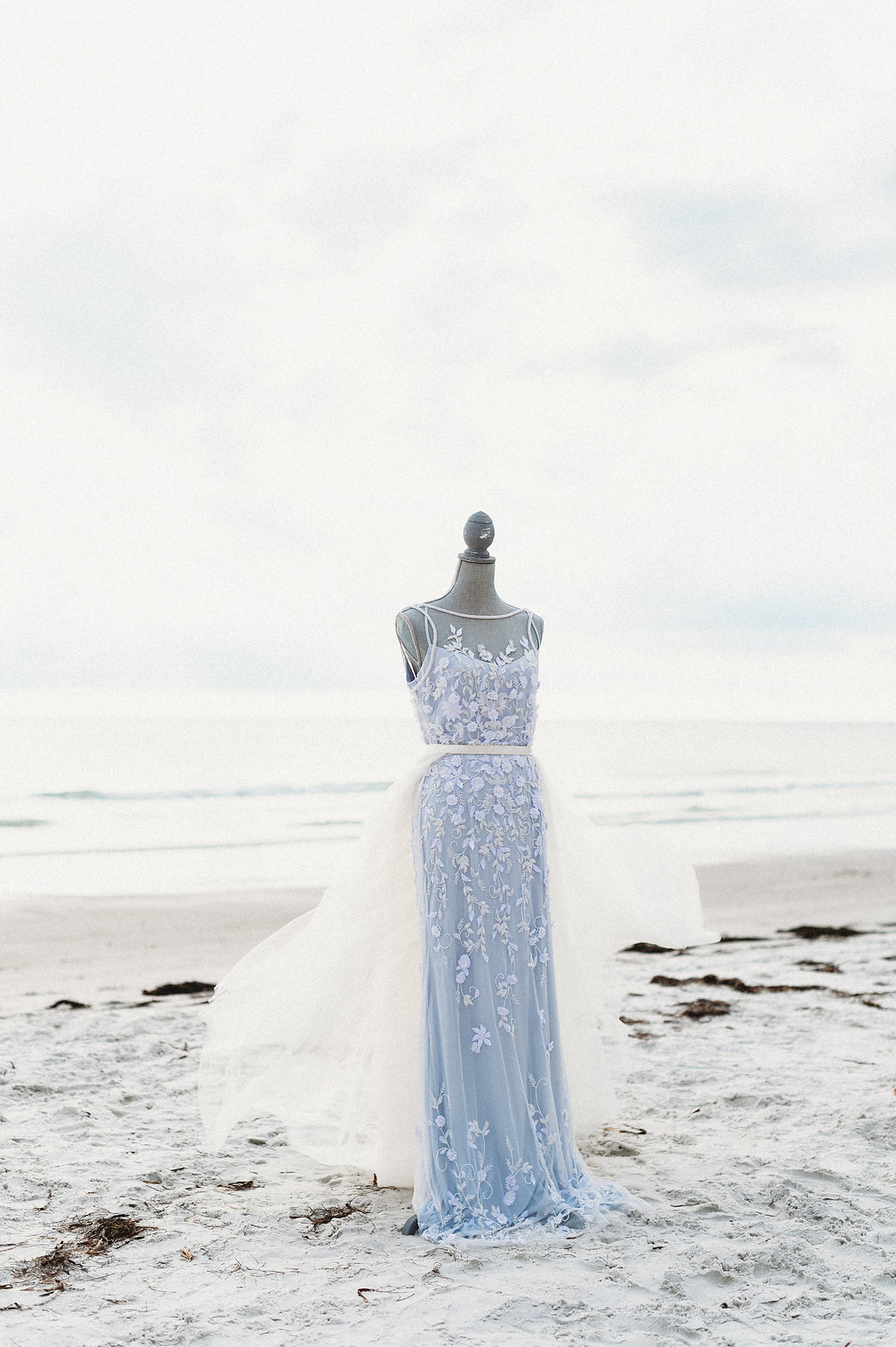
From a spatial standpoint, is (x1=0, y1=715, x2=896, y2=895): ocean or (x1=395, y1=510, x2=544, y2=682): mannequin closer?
(x1=395, y1=510, x2=544, y2=682): mannequin

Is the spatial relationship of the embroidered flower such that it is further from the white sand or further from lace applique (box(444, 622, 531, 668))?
lace applique (box(444, 622, 531, 668))

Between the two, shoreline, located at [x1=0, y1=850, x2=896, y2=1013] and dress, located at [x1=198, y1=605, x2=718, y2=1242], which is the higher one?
dress, located at [x1=198, y1=605, x2=718, y2=1242]

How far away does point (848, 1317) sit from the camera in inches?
112

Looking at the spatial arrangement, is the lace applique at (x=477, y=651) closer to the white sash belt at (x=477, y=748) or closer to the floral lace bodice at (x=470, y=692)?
the floral lace bodice at (x=470, y=692)

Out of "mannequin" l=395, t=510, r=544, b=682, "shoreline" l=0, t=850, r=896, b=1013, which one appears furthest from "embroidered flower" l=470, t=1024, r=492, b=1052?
"shoreline" l=0, t=850, r=896, b=1013

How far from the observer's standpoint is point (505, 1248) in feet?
10.6

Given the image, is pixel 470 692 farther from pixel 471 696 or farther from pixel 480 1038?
pixel 480 1038

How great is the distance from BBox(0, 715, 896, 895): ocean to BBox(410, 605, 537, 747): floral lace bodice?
0.22m

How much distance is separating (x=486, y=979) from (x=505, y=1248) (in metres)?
0.76

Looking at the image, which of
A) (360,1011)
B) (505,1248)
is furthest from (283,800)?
(505,1248)

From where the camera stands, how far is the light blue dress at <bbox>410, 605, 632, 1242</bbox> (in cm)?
346

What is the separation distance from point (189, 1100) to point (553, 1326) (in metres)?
2.47

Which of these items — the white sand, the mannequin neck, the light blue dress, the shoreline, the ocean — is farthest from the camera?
the ocean

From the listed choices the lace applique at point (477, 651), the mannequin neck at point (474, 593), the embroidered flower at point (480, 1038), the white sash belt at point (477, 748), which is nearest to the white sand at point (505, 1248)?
the embroidered flower at point (480, 1038)
